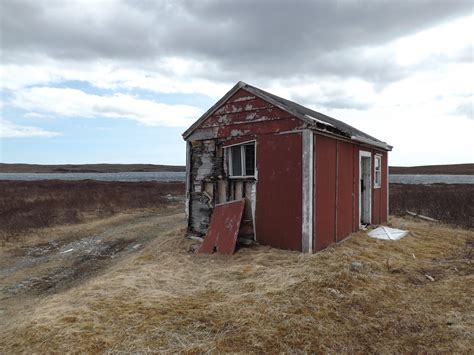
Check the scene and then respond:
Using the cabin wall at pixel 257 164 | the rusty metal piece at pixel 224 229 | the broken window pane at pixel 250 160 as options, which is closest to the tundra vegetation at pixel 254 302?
the rusty metal piece at pixel 224 229

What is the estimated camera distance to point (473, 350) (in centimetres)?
388

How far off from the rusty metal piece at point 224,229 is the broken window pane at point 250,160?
29.9 inches

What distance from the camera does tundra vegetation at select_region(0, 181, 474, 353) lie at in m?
4.15

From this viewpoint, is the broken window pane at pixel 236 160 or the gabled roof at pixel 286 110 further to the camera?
the broken window pane at pixel 236 160

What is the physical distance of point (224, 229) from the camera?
845 centimetres

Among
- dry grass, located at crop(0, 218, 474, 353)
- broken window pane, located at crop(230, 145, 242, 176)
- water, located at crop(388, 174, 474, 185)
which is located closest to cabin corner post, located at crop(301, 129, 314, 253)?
dry grass, located at crop(0, 218, 474, 353)

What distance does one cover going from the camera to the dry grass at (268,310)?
4113 millimetres

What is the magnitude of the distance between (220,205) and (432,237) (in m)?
6.05

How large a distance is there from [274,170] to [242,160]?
1.15 metres

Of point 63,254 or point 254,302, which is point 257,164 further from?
point 63,254

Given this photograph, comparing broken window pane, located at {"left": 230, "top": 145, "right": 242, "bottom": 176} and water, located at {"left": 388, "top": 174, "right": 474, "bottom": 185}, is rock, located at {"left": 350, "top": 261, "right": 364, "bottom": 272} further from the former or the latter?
water, located at {"left": 388, "top": 174, "right": 474, "bottom": 185}

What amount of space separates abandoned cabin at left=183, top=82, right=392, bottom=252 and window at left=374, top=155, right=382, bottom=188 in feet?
6.65

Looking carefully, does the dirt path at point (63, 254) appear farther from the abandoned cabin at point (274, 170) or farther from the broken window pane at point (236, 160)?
the broken window pane at point (236, 160)

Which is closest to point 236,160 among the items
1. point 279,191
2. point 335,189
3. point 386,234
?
point 279,191
